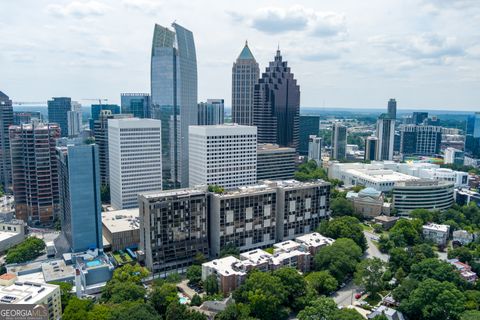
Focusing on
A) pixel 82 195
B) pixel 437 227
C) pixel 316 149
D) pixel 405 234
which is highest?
pixel 82 195

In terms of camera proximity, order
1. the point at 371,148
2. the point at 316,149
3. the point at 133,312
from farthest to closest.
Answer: the point at 371,148, the point at 316,149, the point at 133,312

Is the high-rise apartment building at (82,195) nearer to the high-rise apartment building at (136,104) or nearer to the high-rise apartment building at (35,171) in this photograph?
the high-rise apartment building at (35,171)

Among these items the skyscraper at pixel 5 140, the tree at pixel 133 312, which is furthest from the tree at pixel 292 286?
the skyscraper at pixel 5 140

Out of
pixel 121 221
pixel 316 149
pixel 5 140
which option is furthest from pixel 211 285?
pixel 316 149

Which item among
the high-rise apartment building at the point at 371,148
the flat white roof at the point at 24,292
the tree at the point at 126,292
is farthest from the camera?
the high-rise apartment building at the point at 371,148

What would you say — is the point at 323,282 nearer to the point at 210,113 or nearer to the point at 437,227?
the point at 437,227

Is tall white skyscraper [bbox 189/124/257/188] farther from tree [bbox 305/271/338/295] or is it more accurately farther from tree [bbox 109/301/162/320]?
tree [bbox 109/301/162/320]
